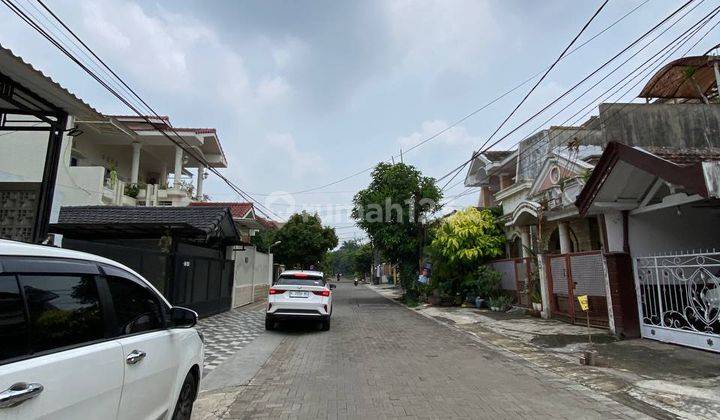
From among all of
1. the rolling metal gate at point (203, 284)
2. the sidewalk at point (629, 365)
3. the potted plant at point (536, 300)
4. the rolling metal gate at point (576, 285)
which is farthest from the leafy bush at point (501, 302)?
the rolling metal gate at point (203, 284)

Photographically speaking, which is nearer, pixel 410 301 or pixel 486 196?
pixel 410 301

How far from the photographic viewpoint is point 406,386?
6.20m

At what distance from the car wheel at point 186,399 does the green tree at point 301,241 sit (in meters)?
26.9

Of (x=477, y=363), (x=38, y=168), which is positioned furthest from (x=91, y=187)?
(x=477, y=363)

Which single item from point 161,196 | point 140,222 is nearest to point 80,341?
point 140,222

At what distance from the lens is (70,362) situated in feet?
7.83

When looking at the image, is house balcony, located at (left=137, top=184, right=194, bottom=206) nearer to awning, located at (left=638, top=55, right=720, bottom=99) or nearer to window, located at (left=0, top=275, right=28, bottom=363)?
window, located at (left=0, top=275, right=28, bottom=363)

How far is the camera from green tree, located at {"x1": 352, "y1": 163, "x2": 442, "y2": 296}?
22000mm

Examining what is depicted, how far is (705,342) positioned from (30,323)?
958 cm

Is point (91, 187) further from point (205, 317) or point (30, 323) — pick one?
point (30, 323)

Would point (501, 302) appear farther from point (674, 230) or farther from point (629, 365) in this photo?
point (629, 365)

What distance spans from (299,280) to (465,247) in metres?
8.50

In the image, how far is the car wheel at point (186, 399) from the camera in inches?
156

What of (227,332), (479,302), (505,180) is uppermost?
(505,180)
